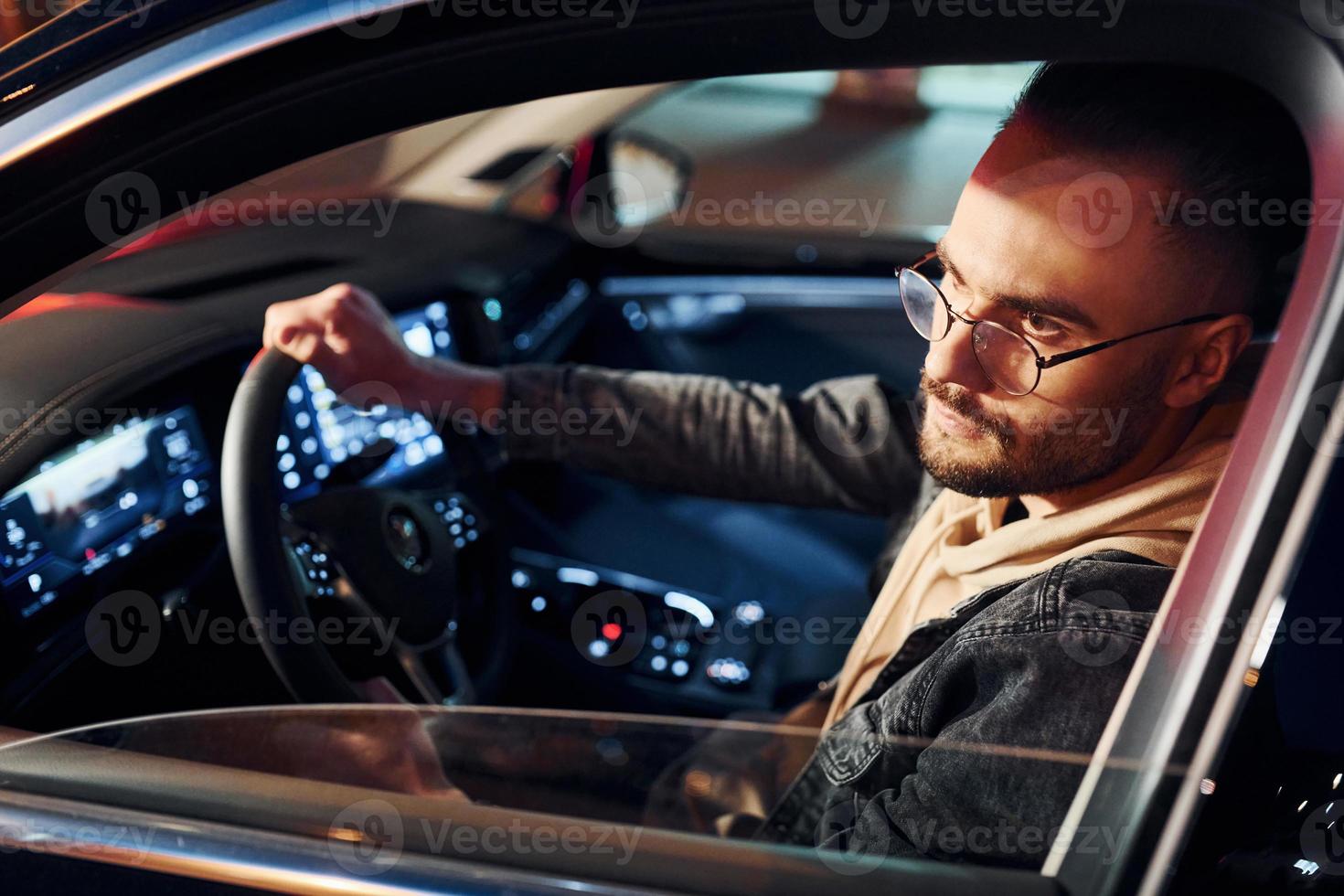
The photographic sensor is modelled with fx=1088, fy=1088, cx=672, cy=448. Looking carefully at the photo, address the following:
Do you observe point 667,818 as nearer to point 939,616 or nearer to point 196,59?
point 939,616

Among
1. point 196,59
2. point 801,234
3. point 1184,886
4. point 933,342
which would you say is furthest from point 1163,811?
point 801,234

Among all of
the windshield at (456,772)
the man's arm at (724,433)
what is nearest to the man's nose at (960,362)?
the windshield at (456,772)

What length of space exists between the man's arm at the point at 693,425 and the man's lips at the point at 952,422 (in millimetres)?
379

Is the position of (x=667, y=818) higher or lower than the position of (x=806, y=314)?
lower

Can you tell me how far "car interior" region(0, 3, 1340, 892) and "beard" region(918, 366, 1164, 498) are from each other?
0.13 m

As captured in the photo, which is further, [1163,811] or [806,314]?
[806,314]

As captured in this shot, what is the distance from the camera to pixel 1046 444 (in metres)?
1.03

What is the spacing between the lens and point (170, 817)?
2.86 ft

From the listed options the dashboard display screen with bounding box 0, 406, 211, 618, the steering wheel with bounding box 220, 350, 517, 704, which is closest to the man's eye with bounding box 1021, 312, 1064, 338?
the steering wheel with bounding box 220, 350, 517, 704

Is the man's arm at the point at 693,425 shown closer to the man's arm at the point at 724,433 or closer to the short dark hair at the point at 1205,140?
the man's arm at the point at 724,433

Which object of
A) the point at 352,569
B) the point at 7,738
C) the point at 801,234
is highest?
the point at 801,234

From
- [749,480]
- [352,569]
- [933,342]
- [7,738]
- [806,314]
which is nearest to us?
[7,738]

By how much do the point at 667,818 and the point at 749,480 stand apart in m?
0.57

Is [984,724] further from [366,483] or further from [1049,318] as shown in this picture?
[366,483]
